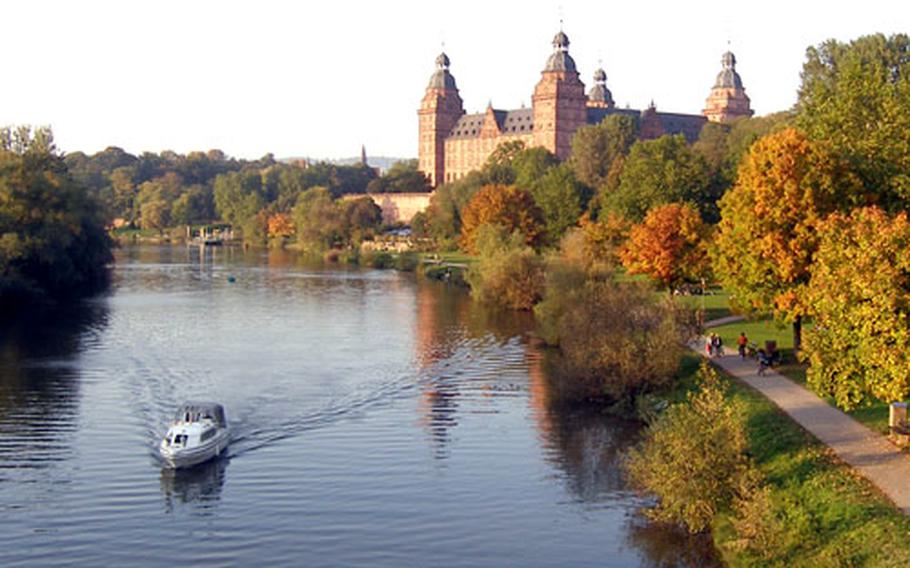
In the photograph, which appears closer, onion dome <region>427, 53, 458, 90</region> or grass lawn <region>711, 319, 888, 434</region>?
grass lawn <region>711, 319, 888, 434</region>

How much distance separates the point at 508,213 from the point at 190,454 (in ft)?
171

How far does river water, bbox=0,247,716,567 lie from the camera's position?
2320 centimetres

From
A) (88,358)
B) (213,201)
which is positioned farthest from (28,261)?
(213,201)

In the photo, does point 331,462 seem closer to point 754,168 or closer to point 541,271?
point 754,168

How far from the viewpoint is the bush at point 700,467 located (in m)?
23.2

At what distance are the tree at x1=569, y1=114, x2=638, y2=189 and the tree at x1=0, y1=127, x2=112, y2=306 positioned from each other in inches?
1641

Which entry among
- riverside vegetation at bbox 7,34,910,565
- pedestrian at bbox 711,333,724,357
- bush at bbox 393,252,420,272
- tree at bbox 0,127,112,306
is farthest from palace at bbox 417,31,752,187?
pedestrian at bbox 711,333,724,357

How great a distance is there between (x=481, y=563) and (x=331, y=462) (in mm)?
7899

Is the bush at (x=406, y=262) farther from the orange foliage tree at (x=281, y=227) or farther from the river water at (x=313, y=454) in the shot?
the river water at (x=313, y=454)

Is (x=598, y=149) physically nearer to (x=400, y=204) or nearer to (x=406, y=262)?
(x=406, y=262)

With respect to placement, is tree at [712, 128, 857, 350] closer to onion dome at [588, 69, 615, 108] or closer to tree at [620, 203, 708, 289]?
tree at [620, 203, 708, 289]

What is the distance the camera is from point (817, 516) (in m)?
22.0

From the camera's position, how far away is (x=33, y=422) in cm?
3281

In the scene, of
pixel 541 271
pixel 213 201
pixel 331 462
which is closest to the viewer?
pixel 331 462
